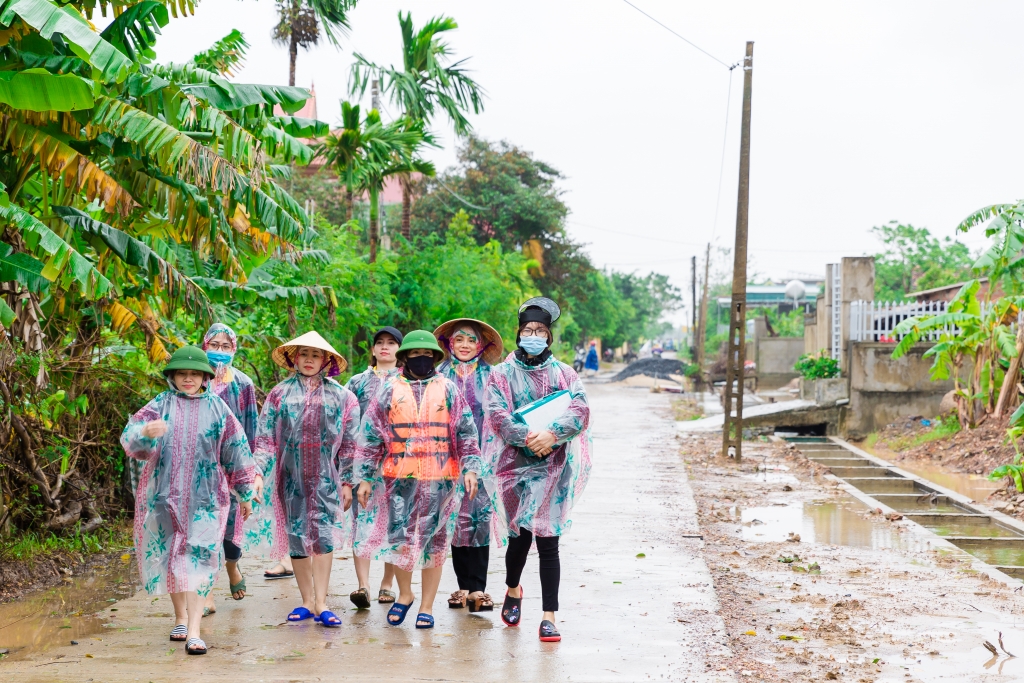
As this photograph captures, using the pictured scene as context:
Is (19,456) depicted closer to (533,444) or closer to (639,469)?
(533,444)

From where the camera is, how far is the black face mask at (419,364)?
617cm

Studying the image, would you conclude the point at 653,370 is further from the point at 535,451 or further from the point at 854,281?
the point at 535,451

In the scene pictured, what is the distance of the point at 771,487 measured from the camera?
13562 mm

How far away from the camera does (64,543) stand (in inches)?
312

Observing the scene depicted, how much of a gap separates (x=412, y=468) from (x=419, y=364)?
0.62 m

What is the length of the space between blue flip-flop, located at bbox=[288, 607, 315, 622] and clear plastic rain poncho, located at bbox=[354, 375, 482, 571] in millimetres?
501

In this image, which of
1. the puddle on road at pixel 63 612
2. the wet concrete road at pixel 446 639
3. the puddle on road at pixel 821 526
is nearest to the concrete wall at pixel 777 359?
the puddle on road at pixel 821 526

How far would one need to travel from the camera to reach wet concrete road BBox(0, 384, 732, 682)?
204 inches

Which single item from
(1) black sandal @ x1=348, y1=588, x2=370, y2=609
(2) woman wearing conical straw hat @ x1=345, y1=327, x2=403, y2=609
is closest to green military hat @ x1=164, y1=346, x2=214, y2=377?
(2) woman wearing conical straw hat @ x1=345, y1=327, x2=403, y2=609

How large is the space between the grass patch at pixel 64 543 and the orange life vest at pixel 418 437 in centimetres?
310

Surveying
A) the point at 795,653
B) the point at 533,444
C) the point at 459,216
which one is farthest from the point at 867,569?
the point at 459,216

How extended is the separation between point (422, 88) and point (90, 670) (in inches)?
583

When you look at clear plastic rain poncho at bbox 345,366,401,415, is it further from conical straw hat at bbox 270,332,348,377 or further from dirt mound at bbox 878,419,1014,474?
dirt mound at bbox 878,419,1014,474

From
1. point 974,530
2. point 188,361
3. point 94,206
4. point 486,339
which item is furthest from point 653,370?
point 188,361
